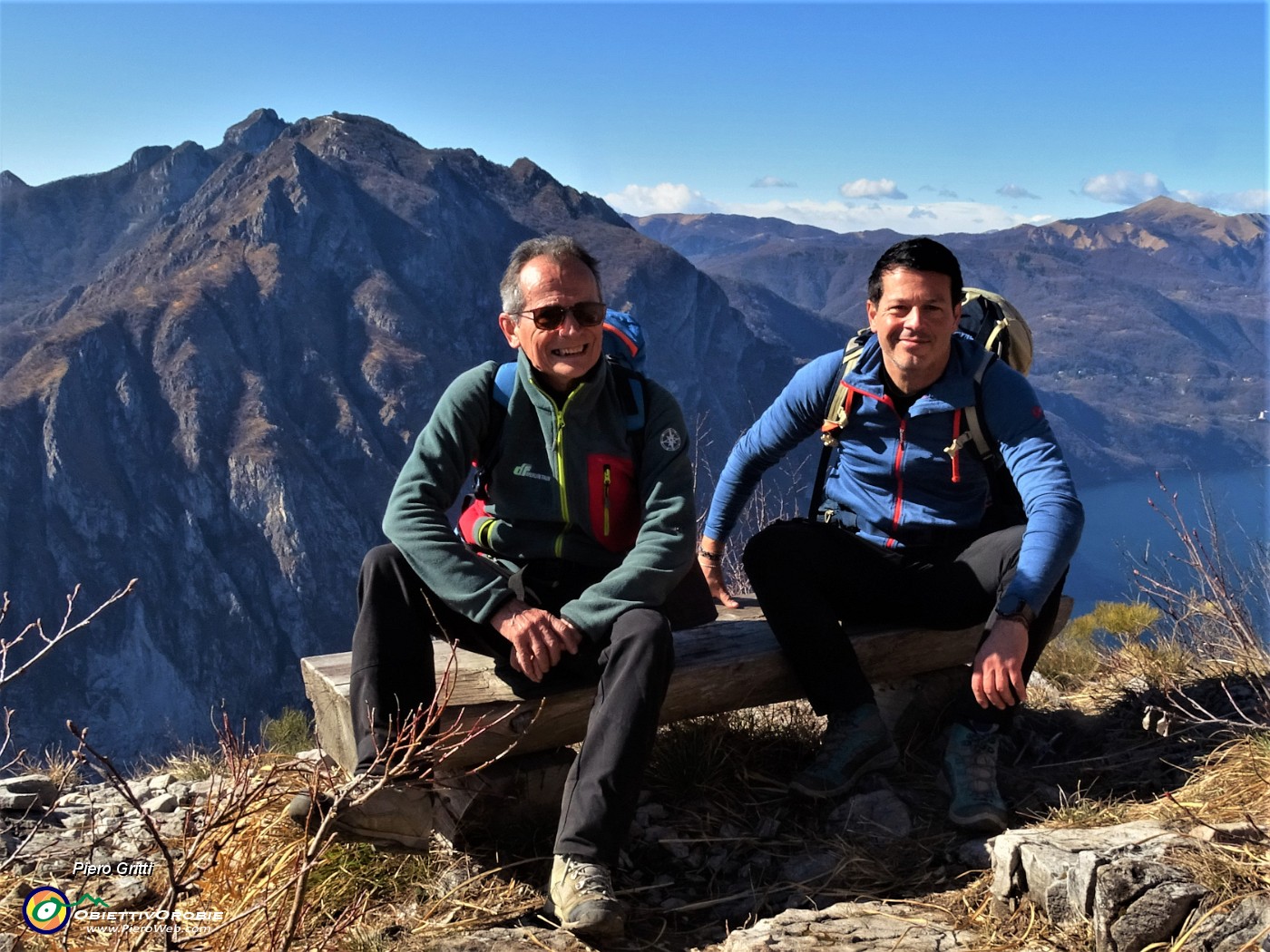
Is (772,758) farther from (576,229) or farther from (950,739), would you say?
(576,229)

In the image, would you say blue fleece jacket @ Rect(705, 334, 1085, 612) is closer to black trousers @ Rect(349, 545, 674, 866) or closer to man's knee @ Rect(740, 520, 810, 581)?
man's knee @ Rect(740, 520, 810, 581)

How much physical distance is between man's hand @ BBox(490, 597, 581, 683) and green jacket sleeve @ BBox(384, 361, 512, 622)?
44 mm

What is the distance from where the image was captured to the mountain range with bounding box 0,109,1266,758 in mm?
76812

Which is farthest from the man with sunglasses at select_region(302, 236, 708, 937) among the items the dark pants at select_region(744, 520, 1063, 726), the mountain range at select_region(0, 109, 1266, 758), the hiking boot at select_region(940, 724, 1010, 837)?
the mountain range at select_region(0, 109, 1266, 758)

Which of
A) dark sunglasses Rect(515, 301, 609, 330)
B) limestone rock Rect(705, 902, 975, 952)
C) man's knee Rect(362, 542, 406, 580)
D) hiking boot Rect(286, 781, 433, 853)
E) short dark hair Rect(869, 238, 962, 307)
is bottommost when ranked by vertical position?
limestone rock Rect(705, 902, 975, 952)

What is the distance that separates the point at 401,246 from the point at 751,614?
110 metres

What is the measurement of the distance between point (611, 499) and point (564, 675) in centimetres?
50

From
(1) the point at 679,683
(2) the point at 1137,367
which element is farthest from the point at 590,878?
(2) the point at 1137,367

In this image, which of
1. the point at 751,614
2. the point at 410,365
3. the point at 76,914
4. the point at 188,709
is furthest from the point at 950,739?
the point at 410,365

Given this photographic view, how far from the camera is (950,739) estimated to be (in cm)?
318

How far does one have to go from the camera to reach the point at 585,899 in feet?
7.90

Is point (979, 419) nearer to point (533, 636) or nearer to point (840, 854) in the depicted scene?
point (840, 854)

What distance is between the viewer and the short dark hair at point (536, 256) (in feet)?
9.52

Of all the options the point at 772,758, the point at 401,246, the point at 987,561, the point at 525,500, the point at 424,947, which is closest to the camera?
the point at 424,947
